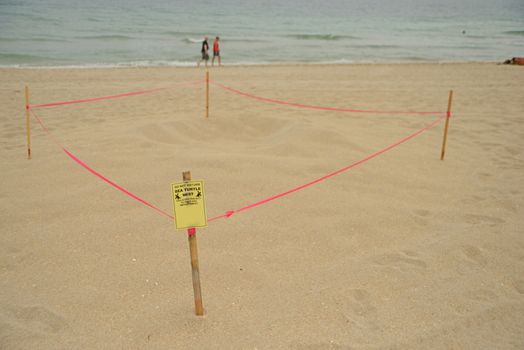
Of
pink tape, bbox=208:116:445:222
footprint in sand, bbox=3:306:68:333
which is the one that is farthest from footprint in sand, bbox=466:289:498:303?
footprint in sand, bbox=3:306:68:333

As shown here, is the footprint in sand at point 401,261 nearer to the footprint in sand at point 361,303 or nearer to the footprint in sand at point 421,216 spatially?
the footprint in sand at point 361,303

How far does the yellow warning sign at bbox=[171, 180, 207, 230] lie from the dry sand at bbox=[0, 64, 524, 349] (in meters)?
0.74

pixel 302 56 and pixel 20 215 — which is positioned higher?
pixel 302 56

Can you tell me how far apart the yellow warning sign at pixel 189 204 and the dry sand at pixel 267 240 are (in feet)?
2.41

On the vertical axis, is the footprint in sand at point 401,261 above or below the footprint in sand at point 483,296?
above

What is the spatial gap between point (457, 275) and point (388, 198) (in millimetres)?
1489

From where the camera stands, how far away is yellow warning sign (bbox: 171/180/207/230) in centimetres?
262

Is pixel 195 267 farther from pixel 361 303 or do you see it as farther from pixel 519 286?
pixel 519 286

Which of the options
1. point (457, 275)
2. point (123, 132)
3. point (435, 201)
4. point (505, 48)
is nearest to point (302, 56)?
point (505, 48)

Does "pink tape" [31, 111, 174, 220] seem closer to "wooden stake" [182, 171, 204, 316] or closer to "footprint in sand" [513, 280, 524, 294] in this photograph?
"wooden stake" [182, 171, 204, 316]

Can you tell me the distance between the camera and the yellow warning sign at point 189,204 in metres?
2.62

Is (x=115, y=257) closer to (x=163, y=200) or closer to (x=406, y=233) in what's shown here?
(x=163, y=200)

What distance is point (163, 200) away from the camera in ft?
15.1

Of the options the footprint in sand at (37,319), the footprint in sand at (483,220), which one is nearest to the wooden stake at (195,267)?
the footprint in sand at (37,319)
